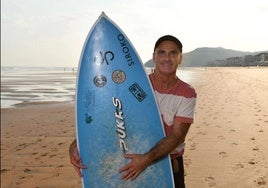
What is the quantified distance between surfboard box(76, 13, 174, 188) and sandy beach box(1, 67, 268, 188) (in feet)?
6.04

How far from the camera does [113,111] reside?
2.55 metres

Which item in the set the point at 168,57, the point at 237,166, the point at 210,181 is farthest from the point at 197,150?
the point at 168,57

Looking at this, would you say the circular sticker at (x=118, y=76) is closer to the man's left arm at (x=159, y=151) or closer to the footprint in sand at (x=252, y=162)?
the man's left arm at (x=159, y=151)

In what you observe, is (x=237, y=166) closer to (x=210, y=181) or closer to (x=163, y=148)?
(x=210, y=181)

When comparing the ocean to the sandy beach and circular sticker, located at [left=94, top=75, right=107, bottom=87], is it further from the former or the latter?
circular sticker, located at [left=94, top=75, right=107, bottom=87]

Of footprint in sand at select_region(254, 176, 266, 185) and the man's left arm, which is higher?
the man's left arm

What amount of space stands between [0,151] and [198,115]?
15.3 feet

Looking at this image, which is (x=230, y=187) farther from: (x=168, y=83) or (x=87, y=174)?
(x=168, y=83)

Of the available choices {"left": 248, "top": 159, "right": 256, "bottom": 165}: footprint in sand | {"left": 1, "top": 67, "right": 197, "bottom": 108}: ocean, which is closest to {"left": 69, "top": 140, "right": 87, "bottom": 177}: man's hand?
{"left": 248, "top": 159, "right": 256, "bottom": 165}: footprint in sand

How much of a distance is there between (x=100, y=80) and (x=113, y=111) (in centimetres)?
26

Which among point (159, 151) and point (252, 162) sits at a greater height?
point (159, 151)

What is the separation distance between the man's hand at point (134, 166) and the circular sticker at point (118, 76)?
58 cm

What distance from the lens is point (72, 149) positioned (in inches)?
102

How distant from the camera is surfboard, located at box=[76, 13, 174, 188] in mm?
2477
